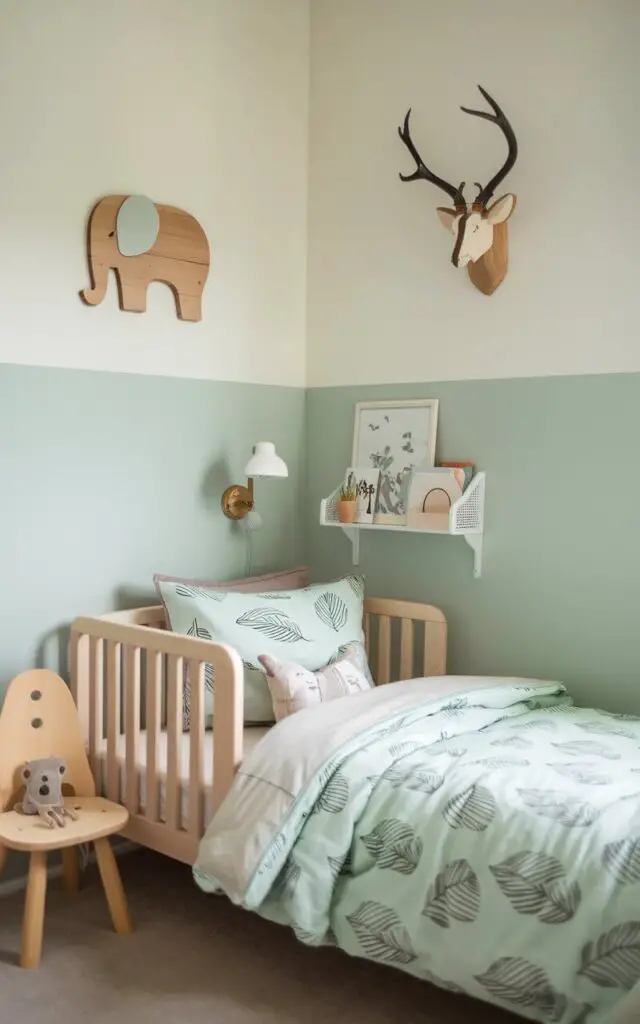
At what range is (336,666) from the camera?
108 inches

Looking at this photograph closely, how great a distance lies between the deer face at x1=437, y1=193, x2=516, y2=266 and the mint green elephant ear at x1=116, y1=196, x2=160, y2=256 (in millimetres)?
859

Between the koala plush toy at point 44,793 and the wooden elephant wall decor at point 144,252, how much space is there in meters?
1.25

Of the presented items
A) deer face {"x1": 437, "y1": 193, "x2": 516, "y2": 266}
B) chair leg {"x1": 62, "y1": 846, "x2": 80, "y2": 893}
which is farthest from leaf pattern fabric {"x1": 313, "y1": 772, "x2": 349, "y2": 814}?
deer face {"x1": 437, "y1": 193, "x2": 516, "y2": 266}

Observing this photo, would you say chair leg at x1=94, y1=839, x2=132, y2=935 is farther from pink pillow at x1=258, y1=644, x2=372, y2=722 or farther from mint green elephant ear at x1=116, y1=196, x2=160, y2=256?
mint green elephant ear at x1=116, y1=196, x2=160, y2=256

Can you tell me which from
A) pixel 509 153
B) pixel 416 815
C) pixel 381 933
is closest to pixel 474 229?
pixel 509 153

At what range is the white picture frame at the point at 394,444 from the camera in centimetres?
314

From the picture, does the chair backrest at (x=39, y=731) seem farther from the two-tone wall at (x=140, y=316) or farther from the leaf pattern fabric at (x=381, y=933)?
the leaf pattern fabric at (x=381, y=933)

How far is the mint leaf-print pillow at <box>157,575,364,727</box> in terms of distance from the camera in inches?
107

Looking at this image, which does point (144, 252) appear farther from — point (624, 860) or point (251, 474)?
point (624, 860)

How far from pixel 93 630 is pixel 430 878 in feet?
3.82

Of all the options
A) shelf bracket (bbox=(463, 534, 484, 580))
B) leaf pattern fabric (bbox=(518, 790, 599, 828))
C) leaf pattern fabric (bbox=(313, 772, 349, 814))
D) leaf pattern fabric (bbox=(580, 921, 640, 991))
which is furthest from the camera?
shelf bracket (bbox=(463, 534, 484, 580))

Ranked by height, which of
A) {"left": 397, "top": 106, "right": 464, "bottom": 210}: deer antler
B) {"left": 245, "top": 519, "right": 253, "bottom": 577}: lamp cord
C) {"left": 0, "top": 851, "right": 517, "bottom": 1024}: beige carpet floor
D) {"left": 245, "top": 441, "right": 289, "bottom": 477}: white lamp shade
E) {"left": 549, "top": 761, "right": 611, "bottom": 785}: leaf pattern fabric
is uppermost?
{"left": 397, "top": 106, "right": 464, "bottom": 210}: deer antler

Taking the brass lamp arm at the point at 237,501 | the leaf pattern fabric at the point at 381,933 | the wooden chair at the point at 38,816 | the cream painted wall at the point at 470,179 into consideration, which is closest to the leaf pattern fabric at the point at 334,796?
the leaf pattern fabric at the point at 381,933

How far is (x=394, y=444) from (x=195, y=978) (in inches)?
64.8
